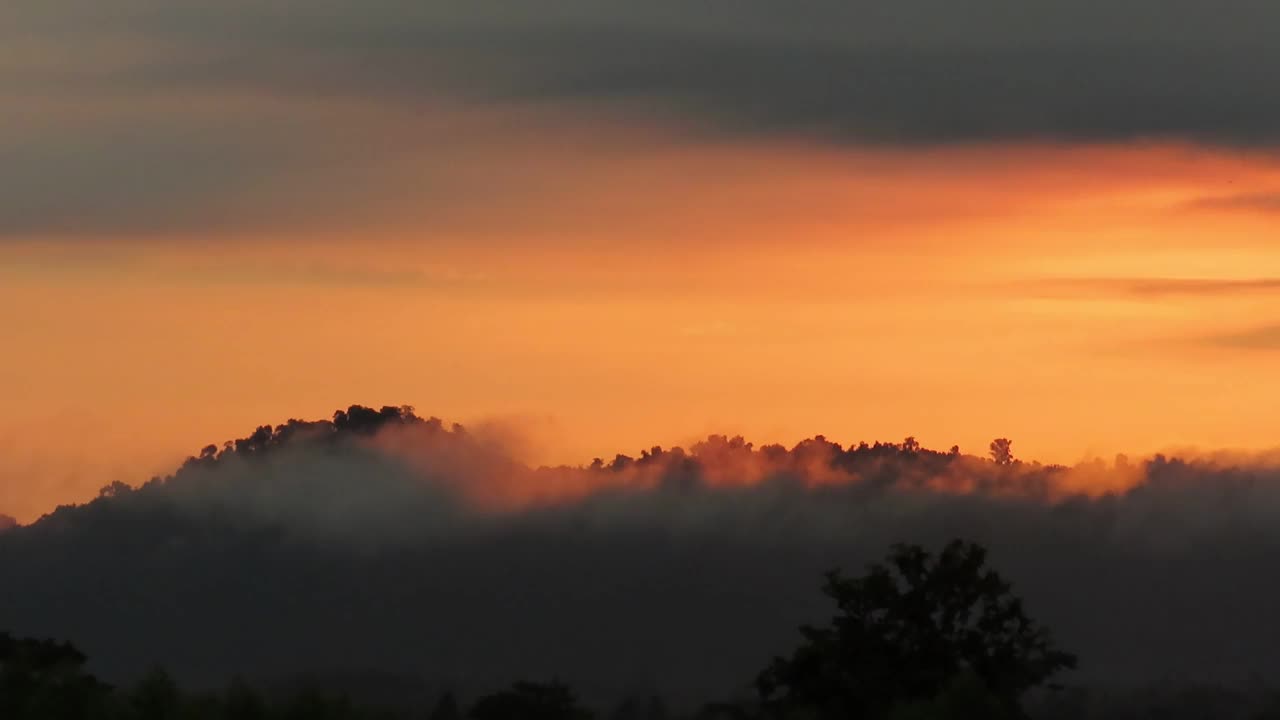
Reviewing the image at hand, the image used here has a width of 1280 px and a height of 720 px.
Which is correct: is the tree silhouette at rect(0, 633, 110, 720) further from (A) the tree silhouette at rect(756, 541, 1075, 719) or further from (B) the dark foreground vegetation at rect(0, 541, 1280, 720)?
(A) the tree silhouette at rect(756, 541, 1075, 719)

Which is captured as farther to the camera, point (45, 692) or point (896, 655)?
point (896, 655)

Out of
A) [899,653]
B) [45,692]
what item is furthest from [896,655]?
[45,692]

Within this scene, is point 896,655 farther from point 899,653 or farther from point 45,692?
point 45,692

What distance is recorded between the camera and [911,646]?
112062mm

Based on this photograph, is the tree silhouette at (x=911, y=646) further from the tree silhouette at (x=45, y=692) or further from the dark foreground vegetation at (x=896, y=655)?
the tree silhouette at (x=45, y=692)

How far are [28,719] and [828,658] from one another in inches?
1289

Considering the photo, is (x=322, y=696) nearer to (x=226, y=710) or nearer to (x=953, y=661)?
(x=226, y=710)

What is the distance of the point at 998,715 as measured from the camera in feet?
324

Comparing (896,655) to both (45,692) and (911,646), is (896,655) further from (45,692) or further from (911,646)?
(45,692)

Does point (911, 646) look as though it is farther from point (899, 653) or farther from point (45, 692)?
point (45, 692)

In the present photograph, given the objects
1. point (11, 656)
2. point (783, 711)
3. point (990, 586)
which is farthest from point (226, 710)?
point (11, 656)

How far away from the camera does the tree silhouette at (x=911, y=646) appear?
11094 centimetres

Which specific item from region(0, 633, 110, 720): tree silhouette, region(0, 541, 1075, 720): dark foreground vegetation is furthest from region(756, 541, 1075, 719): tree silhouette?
region(0, 633, 110, 720): tree silhouette

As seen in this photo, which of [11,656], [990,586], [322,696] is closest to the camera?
[322,696]
